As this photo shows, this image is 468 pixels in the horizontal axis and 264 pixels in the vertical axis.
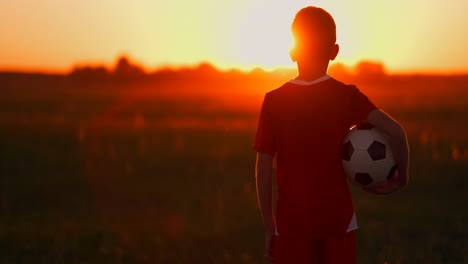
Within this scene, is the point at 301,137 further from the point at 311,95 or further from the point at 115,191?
the point at 115,191

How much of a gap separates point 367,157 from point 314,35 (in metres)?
0.70

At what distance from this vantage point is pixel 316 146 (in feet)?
9.52

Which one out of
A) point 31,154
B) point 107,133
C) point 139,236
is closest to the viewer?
point 139,236

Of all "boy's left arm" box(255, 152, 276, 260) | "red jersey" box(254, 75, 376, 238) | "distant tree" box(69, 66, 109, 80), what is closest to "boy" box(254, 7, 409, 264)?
"red jersey" box(254, 75, 376, 238)

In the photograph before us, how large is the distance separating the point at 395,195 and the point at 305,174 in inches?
275

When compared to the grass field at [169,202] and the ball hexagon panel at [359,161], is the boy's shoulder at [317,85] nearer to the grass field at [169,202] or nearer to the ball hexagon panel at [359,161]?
the ball hexagon panel at [359,161]

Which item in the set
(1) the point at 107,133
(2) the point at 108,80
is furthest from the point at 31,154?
(2) the point at 108,80

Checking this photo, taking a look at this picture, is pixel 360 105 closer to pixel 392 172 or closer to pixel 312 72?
pixel 312 72

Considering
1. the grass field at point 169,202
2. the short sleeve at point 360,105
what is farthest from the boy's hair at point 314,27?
the grass field at point 169,202

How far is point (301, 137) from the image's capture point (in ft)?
9.56

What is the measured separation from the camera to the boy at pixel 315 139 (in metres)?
2.87

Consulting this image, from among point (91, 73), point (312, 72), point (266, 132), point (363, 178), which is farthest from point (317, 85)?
point (91, 73)

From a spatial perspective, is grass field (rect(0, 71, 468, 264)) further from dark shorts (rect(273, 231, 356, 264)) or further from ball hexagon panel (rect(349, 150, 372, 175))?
ball hexagon panel (rect(349, 150, 372, 175))

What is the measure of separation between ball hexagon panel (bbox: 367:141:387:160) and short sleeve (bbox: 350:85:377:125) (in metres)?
0.24
